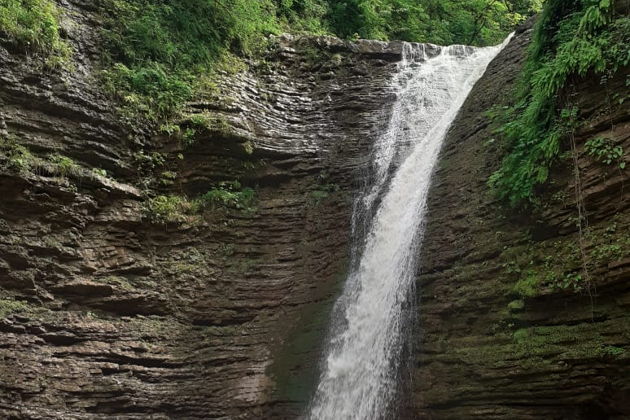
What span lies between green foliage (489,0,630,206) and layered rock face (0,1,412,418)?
3762 mm

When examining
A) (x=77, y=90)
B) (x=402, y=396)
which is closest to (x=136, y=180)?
(x=77, y=90)

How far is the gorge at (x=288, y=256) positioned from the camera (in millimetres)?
6305

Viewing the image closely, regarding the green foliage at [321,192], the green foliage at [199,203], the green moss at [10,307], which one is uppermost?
the green foliage at [321,192]

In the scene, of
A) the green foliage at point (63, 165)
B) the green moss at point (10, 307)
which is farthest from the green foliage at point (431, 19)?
the green moss at point (10, 307)

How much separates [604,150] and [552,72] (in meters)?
1.33

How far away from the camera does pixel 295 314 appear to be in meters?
9.51

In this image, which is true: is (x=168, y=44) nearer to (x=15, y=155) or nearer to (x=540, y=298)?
(x=15, y=155)

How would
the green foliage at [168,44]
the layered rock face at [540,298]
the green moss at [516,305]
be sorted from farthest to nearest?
the green foliage at [168,44] → the green moss at [516,305] → the layered rock face at [540,298]

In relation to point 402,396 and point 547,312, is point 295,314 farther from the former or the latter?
point 547,312

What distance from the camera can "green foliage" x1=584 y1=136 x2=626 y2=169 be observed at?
6075 millimetres

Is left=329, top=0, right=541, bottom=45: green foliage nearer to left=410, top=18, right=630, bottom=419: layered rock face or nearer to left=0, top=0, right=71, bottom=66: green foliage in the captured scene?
left=0, top=0, right=71, bottom=66: green foliage

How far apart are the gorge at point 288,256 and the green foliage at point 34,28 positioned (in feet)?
1.15

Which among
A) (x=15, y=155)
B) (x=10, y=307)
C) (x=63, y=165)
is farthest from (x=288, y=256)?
(x=15, y=155)

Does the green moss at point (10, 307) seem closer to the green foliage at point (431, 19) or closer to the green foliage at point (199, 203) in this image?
the green foliage at point (199, 203)
